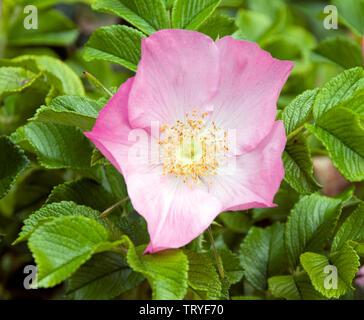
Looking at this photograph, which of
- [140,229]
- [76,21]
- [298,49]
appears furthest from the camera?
[76,21]

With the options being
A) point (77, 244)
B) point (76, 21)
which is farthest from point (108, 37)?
point (76, 21)

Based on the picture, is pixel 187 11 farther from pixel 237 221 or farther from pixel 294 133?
pixel 237 221

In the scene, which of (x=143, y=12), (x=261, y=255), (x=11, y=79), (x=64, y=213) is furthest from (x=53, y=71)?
(x=261, y=255)

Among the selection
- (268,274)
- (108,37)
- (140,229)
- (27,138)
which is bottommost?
(268,274)

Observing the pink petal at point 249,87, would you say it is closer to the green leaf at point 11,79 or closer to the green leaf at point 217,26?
the green leaf at point 217,26

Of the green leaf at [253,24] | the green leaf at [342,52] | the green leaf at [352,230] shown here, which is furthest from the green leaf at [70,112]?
the green leaf at [253,24]

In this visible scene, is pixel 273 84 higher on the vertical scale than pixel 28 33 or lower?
lower

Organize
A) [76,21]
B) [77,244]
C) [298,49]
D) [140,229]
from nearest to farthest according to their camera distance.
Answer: [77,244] → [140,229] → [298,49] → [76,21]

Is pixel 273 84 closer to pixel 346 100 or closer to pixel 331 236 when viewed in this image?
pixel 346 100

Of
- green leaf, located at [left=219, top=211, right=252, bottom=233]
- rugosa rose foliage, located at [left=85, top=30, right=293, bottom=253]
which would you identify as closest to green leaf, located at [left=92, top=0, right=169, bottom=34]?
rugosa rose foliage, located at [left=85, top=30, right=293, bottom=253]
